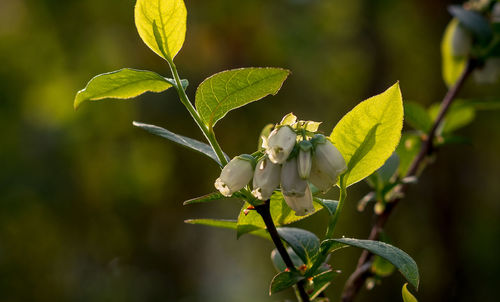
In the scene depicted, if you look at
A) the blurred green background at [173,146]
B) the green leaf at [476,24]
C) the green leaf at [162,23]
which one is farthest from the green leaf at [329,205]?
the blurred green background at [173,146]

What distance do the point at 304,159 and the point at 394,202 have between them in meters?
0.45

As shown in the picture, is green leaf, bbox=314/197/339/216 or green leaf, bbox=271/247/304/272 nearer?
green leaf, bbox=314/197/339/216

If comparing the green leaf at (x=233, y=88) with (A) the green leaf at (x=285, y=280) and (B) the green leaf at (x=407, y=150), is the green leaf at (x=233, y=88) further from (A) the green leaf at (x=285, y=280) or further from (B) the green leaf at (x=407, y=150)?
(B) the green leaf at (x=407, y=150)

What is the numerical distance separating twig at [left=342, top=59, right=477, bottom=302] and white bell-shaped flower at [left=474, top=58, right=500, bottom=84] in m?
0.04

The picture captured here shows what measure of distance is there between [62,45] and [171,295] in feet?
5.08

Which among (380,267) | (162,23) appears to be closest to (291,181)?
(162,23)

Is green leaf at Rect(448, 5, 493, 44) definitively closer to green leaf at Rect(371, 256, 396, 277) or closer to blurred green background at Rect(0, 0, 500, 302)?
green leaf at Rect(371, 256, 396, 277)

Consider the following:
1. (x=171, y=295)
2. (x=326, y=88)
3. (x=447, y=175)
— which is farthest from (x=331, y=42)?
(x=171, y=295)

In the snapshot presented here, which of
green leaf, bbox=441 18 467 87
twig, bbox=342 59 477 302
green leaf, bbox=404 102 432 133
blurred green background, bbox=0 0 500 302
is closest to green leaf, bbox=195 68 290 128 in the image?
twig, bbox=342 59 477 302

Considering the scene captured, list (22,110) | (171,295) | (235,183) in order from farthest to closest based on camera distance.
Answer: (171,295), (22,110), (235,183)

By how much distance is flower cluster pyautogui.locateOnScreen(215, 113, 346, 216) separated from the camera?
53 centimetres

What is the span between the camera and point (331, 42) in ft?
10.5

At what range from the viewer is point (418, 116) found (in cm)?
104

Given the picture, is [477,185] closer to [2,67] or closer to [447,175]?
[447,175]
